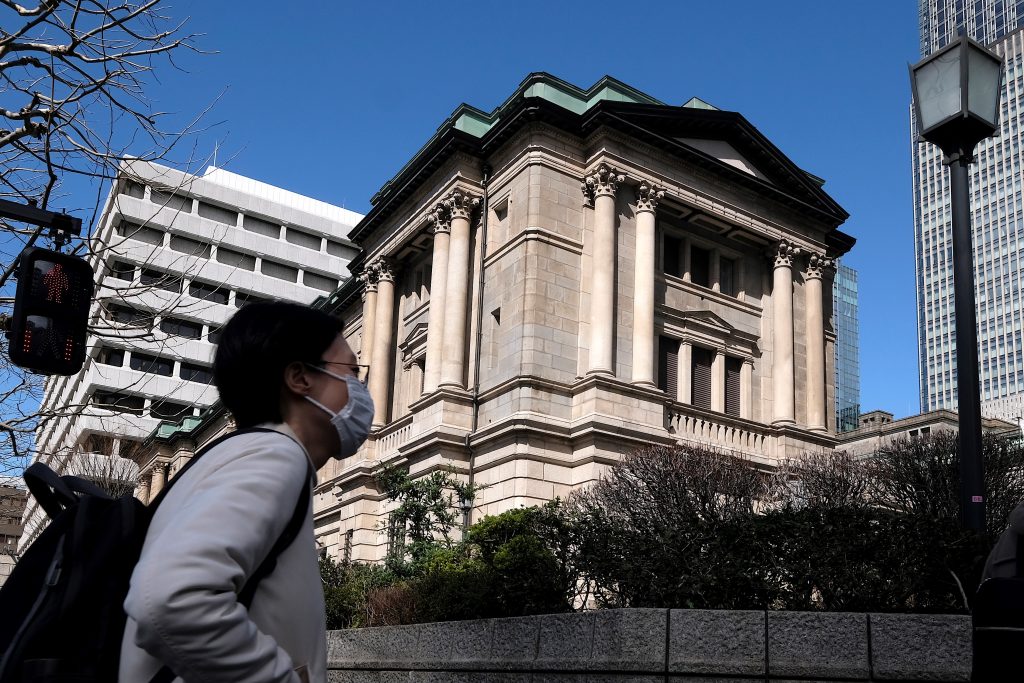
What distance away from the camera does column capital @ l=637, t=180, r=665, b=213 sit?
29.2 metres

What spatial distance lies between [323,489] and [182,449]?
30.7 m

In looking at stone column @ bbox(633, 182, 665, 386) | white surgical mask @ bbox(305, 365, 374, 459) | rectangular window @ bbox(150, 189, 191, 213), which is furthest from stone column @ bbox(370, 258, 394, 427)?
white surgical mask @ bbox(305, 365, 374, 459)

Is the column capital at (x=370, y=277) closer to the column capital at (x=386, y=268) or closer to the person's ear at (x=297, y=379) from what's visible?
the column capital at (x=386, y=268)

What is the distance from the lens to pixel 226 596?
7.00 feet

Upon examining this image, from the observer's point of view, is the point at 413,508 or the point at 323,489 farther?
the point at 323,489

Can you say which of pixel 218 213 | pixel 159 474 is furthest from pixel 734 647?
pixel 218 213

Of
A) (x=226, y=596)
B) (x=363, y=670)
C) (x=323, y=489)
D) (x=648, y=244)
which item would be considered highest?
(x=648, y=244)

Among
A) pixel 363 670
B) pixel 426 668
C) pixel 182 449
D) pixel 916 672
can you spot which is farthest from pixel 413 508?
pixel 182 449

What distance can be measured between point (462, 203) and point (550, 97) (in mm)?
4193

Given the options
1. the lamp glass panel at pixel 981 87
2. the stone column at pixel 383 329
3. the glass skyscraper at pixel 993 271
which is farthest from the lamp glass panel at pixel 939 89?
the glass skyscraper at pixel 993 271

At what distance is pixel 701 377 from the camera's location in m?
31.1

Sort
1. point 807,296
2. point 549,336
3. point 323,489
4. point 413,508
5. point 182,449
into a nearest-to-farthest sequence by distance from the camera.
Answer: point 413,508 → point 549,336 → point 807,296 → point 323,489 → point 182,449

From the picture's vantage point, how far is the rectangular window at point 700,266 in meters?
32.5

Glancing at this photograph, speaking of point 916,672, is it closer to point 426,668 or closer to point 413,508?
point 426,668
